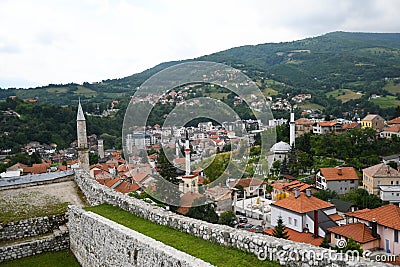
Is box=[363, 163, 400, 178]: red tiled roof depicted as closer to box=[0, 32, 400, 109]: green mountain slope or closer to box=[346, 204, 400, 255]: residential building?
box=[346, 204, 400, 255]: residential building

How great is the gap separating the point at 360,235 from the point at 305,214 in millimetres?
6026

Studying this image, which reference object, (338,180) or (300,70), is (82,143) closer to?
(338,180)

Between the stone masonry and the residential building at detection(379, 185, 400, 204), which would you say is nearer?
the stone masonry

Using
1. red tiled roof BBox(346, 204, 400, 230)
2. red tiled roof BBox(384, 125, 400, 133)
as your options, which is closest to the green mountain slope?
red tiled roof BBox(384, 125, 400, 133)

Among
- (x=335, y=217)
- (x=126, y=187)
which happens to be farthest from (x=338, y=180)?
(x=126, y=187)

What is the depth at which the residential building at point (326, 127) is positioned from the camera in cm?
5571

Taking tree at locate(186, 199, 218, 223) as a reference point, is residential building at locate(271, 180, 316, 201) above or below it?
below

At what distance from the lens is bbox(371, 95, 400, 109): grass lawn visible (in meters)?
77.3

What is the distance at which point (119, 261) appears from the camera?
5.53m

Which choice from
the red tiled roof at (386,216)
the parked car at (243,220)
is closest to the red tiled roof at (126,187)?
the parked car at (243,220)

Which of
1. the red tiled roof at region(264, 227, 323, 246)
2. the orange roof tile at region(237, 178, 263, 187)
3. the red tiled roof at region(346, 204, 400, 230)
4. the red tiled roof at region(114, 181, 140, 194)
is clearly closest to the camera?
the red tiled roof at region(346, 204, 400, 230)

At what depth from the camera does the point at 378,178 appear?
31891 millimetres

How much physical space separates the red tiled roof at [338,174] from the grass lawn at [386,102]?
49129mm

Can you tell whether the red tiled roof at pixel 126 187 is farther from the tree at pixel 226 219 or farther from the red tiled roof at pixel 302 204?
the red tiled roof at pixel 302 204
